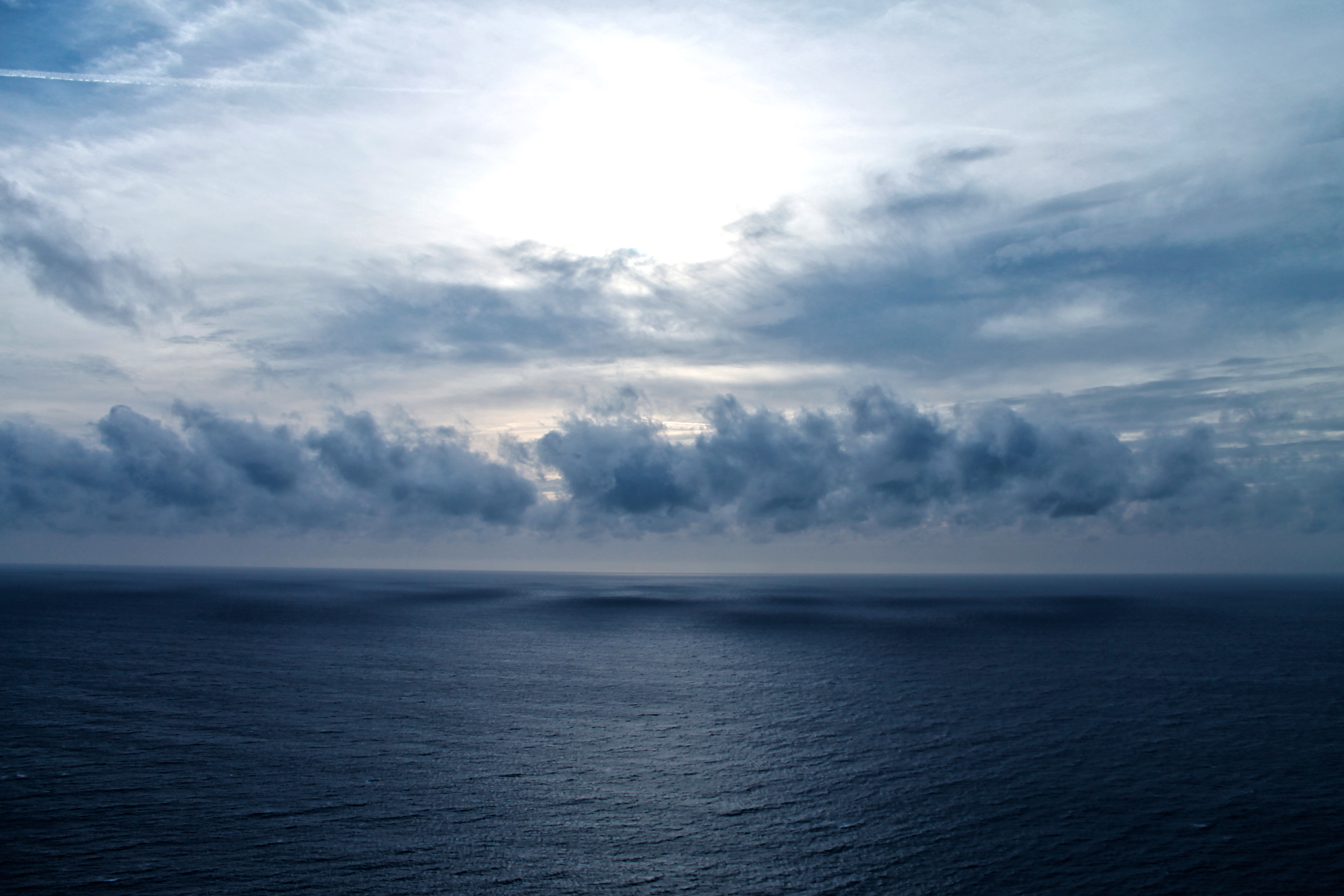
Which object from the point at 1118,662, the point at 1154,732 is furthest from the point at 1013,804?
the point at 1118,662

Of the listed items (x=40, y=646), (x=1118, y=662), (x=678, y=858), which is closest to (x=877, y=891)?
(x=678, y=858)

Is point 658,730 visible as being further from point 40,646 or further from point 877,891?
point 40,646

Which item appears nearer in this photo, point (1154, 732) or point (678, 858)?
point (678, 858)

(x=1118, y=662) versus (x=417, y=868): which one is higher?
(x=417, y=868)

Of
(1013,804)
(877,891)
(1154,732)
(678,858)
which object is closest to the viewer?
(877,891)

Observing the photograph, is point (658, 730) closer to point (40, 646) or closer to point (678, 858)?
point (678, 858)

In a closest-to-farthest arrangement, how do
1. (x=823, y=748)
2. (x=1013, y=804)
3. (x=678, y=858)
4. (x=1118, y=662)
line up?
(x=678, y=858), (x=1013, y=804), (x=823, y=748), (x=1118, y=662)
